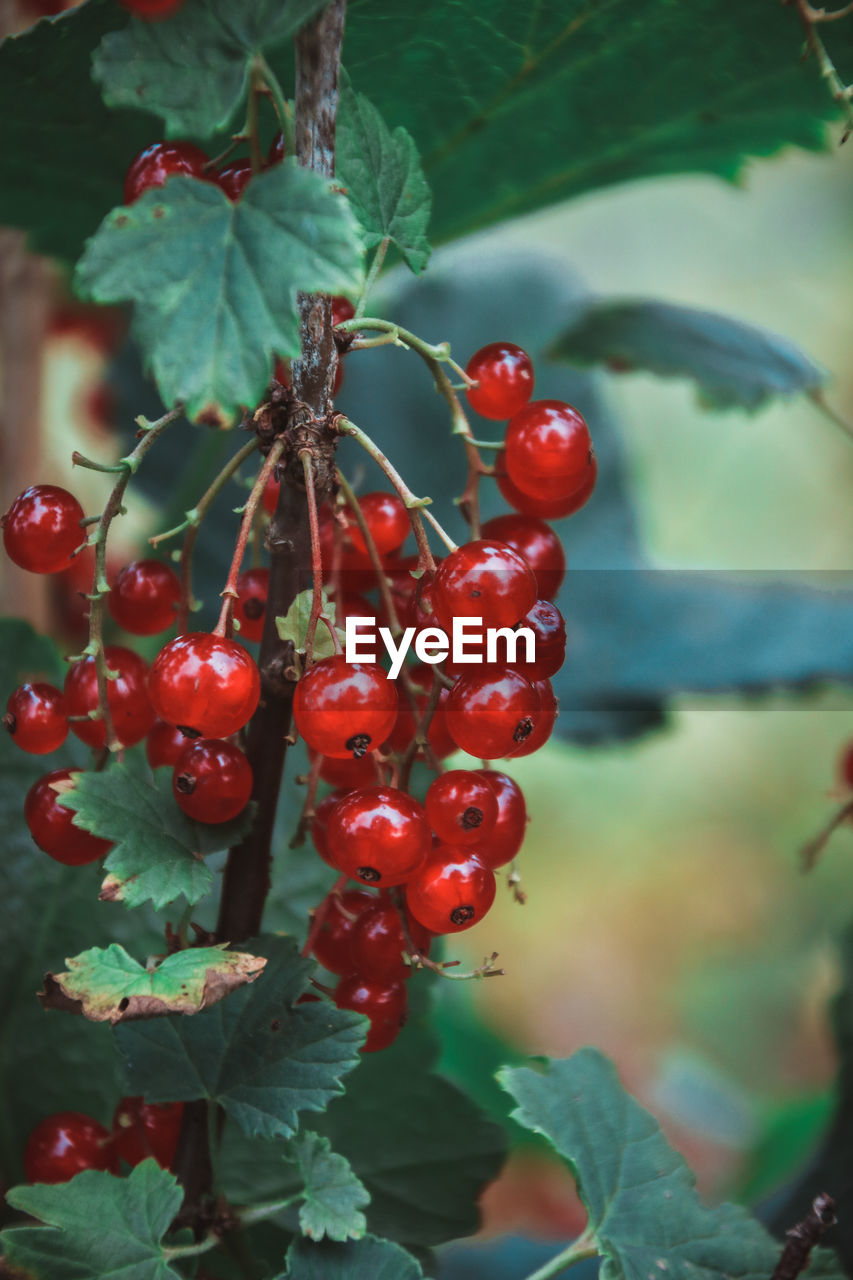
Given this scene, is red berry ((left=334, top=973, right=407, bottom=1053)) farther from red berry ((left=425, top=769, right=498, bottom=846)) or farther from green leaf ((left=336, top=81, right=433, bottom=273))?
green leaf ((left=336, top=81, right=433, bottom=273))

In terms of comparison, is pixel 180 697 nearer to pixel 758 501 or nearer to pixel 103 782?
pixel 103 782

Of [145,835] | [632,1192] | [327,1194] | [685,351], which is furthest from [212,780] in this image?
[685,351]

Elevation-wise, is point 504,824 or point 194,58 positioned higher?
point 194,58

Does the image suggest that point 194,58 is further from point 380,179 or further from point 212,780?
point 212,780

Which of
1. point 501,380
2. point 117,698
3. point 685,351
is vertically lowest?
point 117,698

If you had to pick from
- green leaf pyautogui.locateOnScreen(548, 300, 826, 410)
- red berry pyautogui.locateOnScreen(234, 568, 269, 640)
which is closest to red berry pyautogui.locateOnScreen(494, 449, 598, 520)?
red berry pyautogui.locateOnScreen(234, 568, 269, 640)

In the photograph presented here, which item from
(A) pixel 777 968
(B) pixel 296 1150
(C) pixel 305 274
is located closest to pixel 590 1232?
(B) pixel 296 1150

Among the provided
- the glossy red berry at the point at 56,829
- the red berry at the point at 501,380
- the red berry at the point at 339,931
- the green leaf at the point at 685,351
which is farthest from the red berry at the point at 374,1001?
the green leaf at the point at 685,351
